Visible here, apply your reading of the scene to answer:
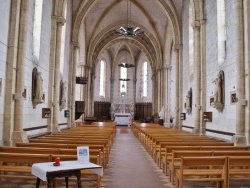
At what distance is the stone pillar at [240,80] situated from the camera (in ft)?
35.5

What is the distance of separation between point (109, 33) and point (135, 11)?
6.26 meters

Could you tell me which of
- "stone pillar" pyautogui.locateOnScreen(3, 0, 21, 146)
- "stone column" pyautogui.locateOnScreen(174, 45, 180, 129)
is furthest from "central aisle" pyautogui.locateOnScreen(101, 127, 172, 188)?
"stone column" pyautogui.locateOnScreen(174, 45, 180, 129)

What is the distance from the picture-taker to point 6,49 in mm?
10633

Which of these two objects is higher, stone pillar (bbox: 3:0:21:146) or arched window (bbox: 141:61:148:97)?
arched window (bbox: 141:61:148:97)

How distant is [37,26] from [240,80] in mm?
10248

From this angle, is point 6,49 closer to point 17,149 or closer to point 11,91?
point 11,91

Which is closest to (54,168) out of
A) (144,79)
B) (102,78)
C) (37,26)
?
(37,26)

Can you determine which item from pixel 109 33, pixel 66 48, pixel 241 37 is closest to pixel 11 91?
pixel 241 37

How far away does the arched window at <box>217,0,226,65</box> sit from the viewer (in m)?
14.5

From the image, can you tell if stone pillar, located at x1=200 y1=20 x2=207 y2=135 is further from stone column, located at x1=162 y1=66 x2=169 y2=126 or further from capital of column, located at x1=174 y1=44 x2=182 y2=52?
stone column, located at x1=162 y1=66 x2=169 y2=126

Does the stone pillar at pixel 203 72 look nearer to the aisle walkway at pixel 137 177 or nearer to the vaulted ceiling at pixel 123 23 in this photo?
the aisle walkway at pixel 137 177

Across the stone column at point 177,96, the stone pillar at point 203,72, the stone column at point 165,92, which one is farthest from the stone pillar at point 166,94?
the stone pillar at point 203,72

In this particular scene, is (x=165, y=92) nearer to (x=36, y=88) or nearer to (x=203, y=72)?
(x=203, y=72)

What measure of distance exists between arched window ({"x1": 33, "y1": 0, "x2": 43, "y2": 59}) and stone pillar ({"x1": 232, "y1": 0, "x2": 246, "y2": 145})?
9530 mm
